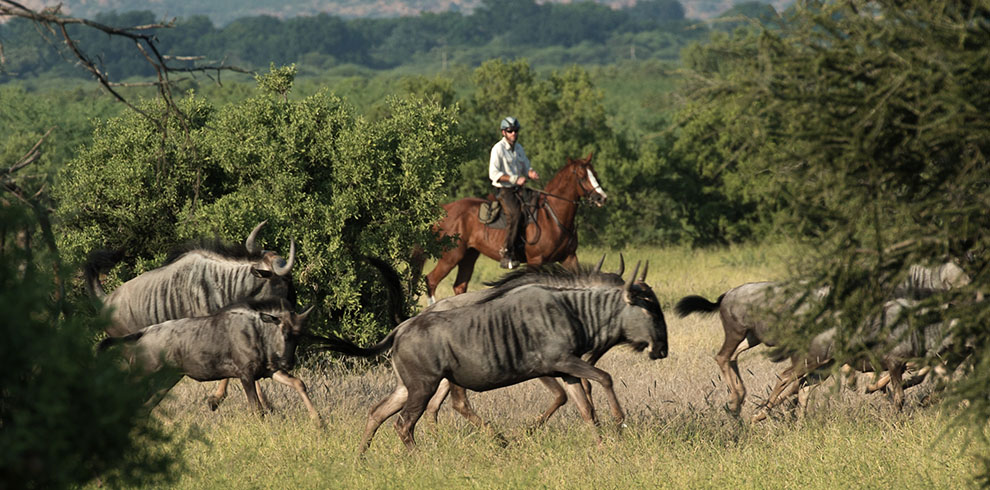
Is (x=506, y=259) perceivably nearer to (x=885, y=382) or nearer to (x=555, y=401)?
(x=885, y=382)

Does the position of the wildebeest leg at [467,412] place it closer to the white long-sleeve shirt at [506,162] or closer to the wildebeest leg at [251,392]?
the wildebeest leg at [251,392]

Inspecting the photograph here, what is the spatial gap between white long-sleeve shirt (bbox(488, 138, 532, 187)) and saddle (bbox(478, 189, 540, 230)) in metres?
0.48

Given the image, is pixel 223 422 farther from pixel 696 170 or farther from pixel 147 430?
pixel 696 170

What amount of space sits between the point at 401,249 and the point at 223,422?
3347 mm

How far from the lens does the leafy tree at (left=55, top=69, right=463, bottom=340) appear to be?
11945 mm

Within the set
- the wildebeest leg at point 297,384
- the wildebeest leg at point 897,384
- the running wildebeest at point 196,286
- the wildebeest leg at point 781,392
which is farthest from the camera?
the running wildebeest at point 196,286

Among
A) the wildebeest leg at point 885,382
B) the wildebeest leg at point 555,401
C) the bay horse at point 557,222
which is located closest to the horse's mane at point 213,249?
the wildebeest leg at point 555,401

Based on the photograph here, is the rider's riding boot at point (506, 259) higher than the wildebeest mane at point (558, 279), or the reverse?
the wildebeest mane at point (558, 279)

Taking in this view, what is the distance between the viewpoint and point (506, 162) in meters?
17.2

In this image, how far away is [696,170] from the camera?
97.2 feet

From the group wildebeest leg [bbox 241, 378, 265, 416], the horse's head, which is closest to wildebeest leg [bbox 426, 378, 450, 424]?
wildebeest leg [bbox 241, 378, 265, 416]

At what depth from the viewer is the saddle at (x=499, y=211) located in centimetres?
1766

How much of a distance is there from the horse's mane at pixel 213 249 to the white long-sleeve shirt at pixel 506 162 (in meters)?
6.76

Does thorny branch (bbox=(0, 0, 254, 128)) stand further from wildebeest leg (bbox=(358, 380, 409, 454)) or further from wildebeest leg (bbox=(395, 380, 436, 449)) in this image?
wildebeest leg (bbox=(358, 380, 409, 454))
